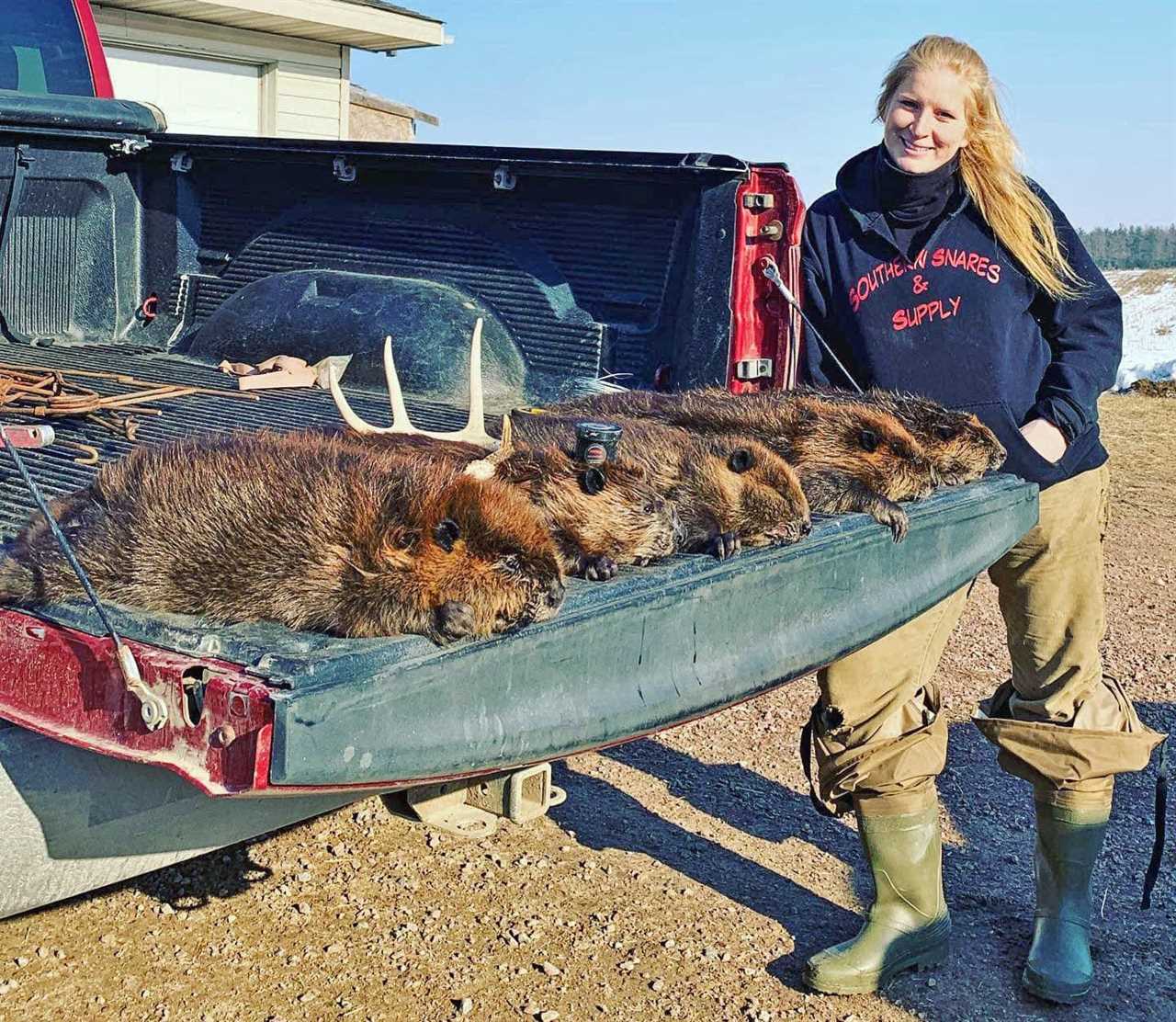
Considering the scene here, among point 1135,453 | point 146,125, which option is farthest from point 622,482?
point 1135,453

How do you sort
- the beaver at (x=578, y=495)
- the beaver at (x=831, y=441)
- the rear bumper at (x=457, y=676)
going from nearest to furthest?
the rear bumper at (x=457, y=676)
the beaver at (x=578, y=495)
the beaver at (x=831, y=441)

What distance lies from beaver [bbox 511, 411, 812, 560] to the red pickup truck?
4.2 inches

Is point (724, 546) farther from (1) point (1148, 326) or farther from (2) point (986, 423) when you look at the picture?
(1) point (1148, 326)

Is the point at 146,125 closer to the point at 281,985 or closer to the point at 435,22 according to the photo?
the point at 281,985

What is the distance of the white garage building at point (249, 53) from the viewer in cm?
1573

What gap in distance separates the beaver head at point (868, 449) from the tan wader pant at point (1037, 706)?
0.45 m

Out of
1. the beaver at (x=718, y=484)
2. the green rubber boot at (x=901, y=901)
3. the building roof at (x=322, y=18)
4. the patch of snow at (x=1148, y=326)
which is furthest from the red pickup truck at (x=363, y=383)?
the patch of snow at (x=1148, y=326)

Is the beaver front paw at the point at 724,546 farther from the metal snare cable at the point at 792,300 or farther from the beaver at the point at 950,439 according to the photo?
the metal snare cable at the point at 792,300

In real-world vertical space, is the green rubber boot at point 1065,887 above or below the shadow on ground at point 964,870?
above

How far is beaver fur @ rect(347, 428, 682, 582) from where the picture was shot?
10.3 feet

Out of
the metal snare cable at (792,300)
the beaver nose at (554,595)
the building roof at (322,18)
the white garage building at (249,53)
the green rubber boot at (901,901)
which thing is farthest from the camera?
the white garage building at (249,53)

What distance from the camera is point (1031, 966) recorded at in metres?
3.97

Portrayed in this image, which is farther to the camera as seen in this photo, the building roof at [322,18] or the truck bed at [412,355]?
the building roof at [322,18]

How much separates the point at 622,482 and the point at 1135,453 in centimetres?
1023
